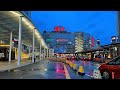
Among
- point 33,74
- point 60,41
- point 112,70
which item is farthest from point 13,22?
point 60,41

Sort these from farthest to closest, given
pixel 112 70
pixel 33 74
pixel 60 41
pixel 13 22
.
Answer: pixel 60 41, pixel 13 22, pixel 33 74, pixel 112 70

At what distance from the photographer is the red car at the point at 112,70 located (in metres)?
13.3

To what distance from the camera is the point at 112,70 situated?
44.9 ft

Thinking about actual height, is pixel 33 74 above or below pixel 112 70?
below

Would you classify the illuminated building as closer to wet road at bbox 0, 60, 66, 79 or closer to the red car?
wet road at bbox 0, 60, 66, 79

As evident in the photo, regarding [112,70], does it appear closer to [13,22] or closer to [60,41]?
[13,22]

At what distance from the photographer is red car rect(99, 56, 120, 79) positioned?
43.5 feet

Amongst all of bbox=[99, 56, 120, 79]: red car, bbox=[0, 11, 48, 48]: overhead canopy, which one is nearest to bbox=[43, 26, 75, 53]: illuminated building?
bbox=[0, 11, 48, 48]: overhead canopy
